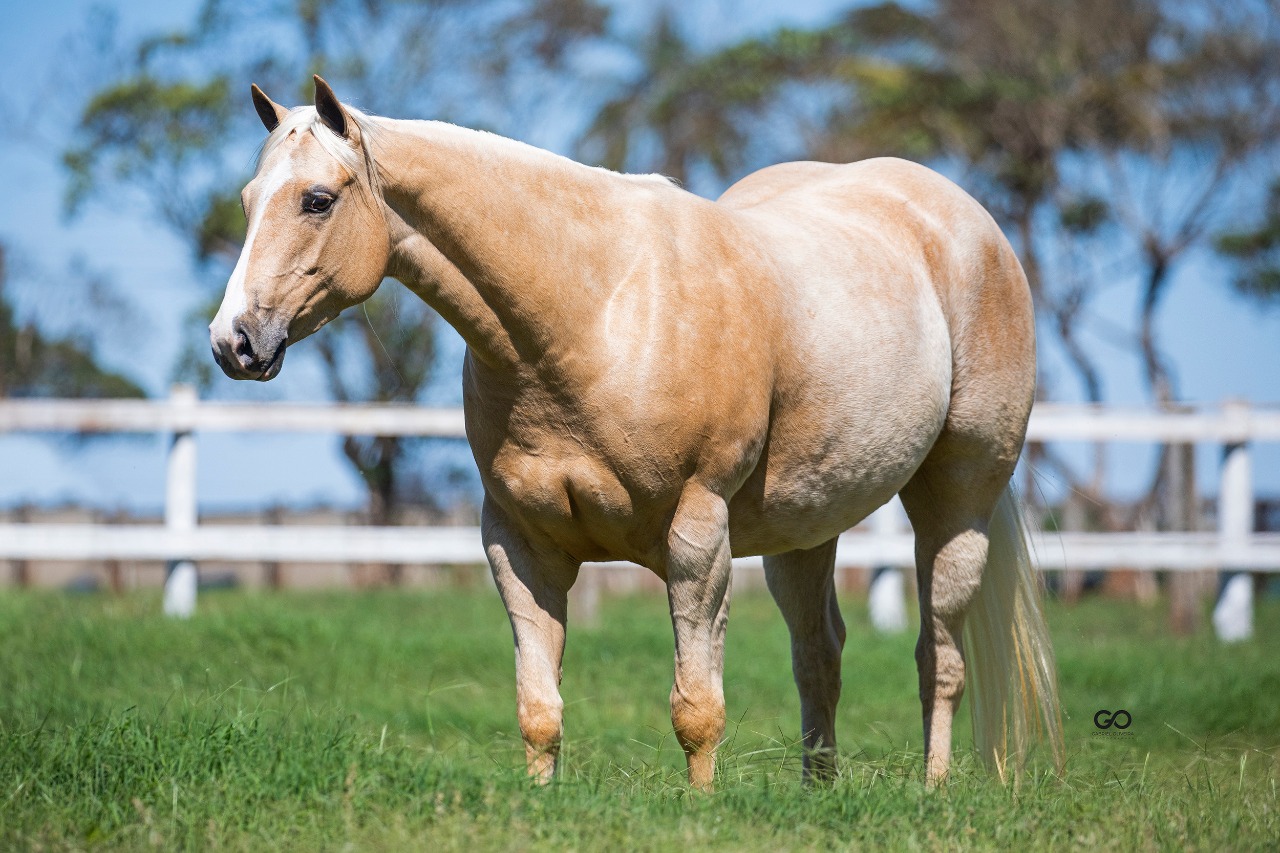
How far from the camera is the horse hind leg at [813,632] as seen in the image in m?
4.27

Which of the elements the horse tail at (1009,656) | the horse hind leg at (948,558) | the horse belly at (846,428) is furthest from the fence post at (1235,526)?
the horse belly at (846,428)

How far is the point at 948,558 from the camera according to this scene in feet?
13.7

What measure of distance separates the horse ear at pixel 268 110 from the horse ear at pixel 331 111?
0.22 m

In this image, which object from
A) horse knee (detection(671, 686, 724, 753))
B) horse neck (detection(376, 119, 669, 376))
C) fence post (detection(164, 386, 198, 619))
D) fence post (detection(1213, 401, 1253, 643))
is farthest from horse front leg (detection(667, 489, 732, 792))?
fence post (detection(1213, 401, 1253, 643))

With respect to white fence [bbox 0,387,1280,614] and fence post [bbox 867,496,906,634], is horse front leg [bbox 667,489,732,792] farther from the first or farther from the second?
fence post [bbox 867,496,906,634]

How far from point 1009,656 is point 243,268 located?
286cm

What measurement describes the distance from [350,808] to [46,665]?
3469mm

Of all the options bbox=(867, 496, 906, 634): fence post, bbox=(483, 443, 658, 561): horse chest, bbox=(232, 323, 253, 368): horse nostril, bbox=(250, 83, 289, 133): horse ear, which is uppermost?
bbox=(250, 83, 289, 133): horse ear

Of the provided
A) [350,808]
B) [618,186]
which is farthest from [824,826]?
[618,186]

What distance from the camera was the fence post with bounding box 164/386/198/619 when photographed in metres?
7.88

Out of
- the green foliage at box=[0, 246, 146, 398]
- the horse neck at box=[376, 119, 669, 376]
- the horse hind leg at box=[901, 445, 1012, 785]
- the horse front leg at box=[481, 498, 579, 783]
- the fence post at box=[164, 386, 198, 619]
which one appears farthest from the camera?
the green foliage at box=[0, 246, 146, 398]

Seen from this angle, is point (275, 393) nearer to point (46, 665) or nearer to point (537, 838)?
point (46, 665)

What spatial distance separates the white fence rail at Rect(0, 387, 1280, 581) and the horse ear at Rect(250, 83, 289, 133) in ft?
16.4

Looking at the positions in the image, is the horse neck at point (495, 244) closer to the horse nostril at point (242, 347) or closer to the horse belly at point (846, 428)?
the horse nostril at point (242, 347)
